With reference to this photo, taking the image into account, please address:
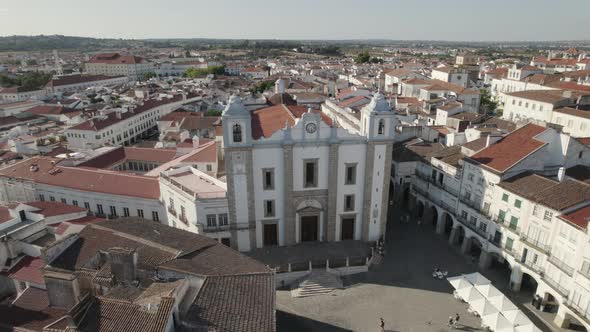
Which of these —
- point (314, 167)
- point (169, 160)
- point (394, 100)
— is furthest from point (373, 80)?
point (314, 167)

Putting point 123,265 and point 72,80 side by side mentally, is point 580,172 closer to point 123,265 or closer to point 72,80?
point 123,265

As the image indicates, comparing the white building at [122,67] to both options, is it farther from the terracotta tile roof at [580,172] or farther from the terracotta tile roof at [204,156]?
the terracotta tile roof at [580,172]

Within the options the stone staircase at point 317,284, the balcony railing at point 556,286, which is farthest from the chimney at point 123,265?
the balcony railing at point 556,286

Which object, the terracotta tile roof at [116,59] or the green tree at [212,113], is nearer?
the green tree at [212,113]

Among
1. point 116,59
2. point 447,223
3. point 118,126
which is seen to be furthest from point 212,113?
point 116,59

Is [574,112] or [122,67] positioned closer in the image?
[574,112]

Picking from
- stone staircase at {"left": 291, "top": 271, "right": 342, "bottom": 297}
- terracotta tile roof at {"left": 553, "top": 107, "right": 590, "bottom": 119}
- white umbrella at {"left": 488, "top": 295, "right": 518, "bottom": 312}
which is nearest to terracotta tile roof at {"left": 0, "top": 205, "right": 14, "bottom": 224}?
stone staircase at {"left": 291, "top": 271, "right": 342, "bottom": 297}

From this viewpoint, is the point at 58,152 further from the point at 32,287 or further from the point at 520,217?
the point at 520,217
